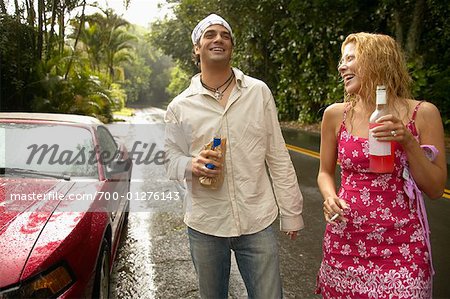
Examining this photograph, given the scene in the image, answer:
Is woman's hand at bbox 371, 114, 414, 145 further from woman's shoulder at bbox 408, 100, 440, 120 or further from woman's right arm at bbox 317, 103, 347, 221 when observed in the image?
woman's right arm at bbox 317, 103, 347, 221

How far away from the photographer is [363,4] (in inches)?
597

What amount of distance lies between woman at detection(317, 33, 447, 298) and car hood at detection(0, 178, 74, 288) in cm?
161

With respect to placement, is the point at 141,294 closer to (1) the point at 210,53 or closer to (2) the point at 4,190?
(2) the point at 4,190

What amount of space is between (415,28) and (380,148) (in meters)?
12.7

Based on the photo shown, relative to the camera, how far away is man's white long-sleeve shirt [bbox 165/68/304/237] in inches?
90.3

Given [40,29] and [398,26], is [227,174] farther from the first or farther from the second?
[40,29]

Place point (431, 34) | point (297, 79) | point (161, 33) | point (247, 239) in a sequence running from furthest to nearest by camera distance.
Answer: point (161, 33)
point (297, 79)
point (431, 34)
point (247, 239)

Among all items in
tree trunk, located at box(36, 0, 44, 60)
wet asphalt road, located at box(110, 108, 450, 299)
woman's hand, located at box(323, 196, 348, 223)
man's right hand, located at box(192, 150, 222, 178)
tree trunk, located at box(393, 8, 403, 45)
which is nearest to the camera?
woman's hand, located at box(323, 196, 348, 223)

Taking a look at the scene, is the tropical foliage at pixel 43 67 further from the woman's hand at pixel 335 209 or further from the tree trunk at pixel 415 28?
the woman's hand at pixel 335 209

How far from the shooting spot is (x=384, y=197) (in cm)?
199

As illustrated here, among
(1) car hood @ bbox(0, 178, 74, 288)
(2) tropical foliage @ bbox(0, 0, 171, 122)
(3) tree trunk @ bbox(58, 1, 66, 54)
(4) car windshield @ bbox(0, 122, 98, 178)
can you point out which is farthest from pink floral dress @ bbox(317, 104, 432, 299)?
(3) tree trunk @ bbox(58, 1, 66, 54)

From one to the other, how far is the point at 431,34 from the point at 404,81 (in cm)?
1283

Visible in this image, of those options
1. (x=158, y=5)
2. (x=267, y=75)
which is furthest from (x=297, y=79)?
(x=158, y=5)

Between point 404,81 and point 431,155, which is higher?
point 404,81
